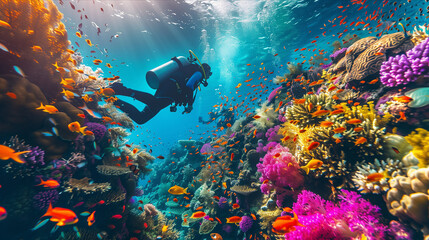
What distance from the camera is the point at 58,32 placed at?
553 centimetres

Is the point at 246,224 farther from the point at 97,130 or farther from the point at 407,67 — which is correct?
the point at 407,67

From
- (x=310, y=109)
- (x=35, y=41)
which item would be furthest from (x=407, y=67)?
(x=35, y=41)

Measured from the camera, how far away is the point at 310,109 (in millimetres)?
4664

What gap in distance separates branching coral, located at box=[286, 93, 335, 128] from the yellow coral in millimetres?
1841

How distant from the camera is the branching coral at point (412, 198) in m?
1.99

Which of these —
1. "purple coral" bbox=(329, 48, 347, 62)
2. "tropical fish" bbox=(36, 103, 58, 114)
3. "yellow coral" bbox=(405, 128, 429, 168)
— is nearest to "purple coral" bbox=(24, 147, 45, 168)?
"tropical fish" bbox=(36, 103, 58, 114)

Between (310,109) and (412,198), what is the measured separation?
2.97m

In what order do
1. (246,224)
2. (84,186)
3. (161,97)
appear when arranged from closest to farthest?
(84,186)
(246,224)
(161,97)

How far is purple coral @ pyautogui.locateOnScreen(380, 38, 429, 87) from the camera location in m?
3.70

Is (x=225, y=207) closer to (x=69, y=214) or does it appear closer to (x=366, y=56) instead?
(x=69, y=214)

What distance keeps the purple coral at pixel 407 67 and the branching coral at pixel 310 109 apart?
132 cm

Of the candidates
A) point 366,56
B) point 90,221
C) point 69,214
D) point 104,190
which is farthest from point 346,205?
point 104,190

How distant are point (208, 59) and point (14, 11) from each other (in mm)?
31132

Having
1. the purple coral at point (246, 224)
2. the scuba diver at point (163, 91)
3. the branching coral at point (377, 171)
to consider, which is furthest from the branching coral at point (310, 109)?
the scuba diver at point (163, 91)
